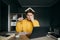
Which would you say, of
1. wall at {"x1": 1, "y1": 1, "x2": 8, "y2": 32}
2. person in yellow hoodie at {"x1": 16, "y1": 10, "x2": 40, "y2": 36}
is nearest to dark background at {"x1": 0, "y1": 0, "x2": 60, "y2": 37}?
wall at {"x1": 1, "y1": 1, "x2": 8, "y2": 32}

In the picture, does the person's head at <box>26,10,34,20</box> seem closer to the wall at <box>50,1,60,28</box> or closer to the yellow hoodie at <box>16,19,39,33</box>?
the yellow hoodie at <box>16,19,39,33</box>

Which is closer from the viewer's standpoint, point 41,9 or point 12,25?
point 12,25

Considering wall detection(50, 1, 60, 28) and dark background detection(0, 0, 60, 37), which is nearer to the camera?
wall detection(50, 1, 60, 28)

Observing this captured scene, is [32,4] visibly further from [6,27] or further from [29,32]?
[29,32]

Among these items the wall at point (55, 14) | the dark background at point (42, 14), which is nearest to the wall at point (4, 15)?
the dark background at point (42, 14)

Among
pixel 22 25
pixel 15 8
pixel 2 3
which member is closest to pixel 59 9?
pixel 15 8

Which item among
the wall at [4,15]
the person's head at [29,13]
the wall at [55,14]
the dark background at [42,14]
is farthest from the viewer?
the wall at [4,15]

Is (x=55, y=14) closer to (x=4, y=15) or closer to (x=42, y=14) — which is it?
(x=42, y=14)

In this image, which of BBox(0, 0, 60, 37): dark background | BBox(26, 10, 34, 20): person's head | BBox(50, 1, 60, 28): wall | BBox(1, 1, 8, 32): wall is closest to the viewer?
BBox(26, 10, 34, 20): person's head

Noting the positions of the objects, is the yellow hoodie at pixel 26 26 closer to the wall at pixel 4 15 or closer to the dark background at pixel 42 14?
the dark background at pixel 42 14

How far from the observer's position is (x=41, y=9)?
15.1m

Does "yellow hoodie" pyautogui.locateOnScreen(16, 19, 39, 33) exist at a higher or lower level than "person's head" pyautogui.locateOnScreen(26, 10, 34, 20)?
lower

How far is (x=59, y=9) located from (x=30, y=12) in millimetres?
12077

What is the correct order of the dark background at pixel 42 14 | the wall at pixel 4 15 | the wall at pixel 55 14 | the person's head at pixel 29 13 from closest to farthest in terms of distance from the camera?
the person's head at pixel 29 13
the wall at pixel 55 14
the dark background at pixel 42 14
the wall at pixel 4 15
